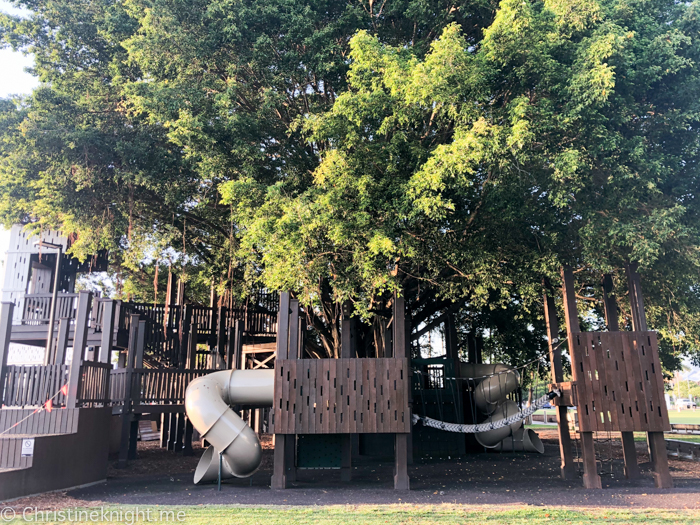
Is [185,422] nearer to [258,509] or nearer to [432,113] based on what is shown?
[258,509]

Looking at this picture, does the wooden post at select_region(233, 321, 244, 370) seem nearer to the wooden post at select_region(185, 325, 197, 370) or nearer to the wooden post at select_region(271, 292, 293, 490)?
the wooden post at select_region(185, 325, 197, 370)

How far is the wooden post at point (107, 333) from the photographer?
536 inches

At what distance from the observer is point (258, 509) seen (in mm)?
8211

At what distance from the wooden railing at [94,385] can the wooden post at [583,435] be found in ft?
32.4

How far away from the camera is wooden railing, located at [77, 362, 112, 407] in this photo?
1100 centimetres

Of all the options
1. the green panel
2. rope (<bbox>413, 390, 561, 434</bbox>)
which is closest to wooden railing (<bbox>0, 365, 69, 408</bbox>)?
the green panel

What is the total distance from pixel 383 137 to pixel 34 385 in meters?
8.87

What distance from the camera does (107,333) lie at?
45.3 ft

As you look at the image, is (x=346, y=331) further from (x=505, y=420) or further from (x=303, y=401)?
(x=505, y=420)

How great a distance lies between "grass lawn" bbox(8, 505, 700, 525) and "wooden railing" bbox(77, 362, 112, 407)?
11.6ft

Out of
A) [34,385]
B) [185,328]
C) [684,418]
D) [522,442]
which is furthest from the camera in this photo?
[684,418]

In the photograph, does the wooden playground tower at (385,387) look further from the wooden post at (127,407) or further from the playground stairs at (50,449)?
the wooden post at (127,407)

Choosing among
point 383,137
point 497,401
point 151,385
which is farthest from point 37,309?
point 497,401

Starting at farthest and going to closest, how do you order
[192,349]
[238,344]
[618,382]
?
[238,344], [192,349], [618,382]
